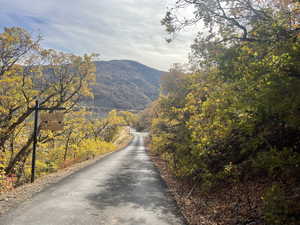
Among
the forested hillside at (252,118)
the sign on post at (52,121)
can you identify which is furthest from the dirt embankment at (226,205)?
the sign on post at (52,121)

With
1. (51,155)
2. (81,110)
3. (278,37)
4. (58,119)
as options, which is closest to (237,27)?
(278,37)

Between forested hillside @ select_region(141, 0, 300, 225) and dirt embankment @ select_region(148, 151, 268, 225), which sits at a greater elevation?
forested hillside @ select_region(141, 0, 300, 225)

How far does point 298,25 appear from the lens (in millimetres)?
6133

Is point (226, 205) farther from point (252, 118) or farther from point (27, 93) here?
point (27, 93)

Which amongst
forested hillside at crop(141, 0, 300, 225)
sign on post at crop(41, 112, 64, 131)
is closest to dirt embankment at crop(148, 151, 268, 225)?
forested hillside at crop(141, 0, 300, 225)

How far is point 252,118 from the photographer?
4.62 m

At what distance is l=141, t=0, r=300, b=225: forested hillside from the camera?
12.3ft

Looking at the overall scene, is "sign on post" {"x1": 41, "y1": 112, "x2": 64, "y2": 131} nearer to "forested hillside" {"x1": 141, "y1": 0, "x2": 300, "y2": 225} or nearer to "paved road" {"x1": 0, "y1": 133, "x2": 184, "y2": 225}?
"paved road" {"x1": 0, "y1": 133, "x2": 184, "y2": 225}

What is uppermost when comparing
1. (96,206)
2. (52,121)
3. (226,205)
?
(52,121)

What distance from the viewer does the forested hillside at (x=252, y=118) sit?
3.74 meters

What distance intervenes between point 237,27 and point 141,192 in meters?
7.39

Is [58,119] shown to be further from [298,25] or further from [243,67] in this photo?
[298,25]

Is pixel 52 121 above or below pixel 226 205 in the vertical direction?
above

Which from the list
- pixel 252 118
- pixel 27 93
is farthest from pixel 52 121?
pixel 252 118
